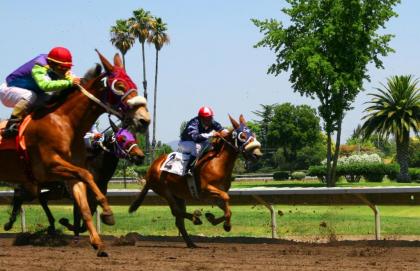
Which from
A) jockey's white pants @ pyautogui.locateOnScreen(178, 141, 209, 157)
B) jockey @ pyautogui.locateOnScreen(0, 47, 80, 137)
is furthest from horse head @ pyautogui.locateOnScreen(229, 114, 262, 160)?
jockey @ pyautogui.locateOnScreen(0, 47, 80, 137)

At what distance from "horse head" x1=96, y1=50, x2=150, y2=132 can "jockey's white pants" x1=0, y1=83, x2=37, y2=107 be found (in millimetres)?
1000

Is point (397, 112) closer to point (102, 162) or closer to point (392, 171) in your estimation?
point (392, 171)

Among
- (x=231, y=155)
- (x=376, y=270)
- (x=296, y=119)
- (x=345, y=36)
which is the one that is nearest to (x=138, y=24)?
(x=345, y=36)

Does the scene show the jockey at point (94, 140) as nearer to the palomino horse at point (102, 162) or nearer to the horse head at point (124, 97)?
the palomino horse at point (102, 162)

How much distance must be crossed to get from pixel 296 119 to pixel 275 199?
281ft

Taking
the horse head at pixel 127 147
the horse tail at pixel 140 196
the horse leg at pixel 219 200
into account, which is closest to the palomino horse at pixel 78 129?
the horse head at pixel 127 147

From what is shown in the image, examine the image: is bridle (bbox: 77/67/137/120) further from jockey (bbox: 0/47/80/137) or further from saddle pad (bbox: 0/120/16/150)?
saddle pad (bbox: 0/120/16/150)

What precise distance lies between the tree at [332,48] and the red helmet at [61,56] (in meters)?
38.7

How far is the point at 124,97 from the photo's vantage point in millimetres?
7996

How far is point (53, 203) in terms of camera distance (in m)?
16.8

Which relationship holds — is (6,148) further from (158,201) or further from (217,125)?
(158,201)

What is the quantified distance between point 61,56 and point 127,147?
347 centimetres

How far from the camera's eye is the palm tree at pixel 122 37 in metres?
68.2

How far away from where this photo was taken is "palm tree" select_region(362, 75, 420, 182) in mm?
63344
